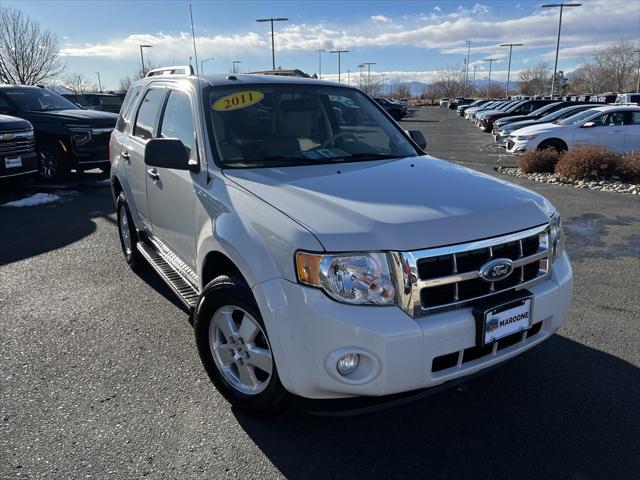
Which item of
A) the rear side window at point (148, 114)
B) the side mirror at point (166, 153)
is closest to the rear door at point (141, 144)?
the rear side window at point (148, 114)

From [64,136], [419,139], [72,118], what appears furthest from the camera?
[72,118]

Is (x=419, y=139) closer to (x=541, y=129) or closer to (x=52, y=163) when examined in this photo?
(x=52, y=163)

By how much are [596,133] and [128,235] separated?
44.3 ft

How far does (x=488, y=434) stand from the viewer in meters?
2.80

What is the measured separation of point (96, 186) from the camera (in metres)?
10.9

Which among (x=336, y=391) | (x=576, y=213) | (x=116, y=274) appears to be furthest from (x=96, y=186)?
(x=336, y=391)

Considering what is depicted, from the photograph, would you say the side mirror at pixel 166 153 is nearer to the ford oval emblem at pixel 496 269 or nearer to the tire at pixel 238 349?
the tire at pixel 238 349

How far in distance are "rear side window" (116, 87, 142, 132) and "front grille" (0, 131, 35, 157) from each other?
16.3ft

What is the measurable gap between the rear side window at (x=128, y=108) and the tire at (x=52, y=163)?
6.57 m

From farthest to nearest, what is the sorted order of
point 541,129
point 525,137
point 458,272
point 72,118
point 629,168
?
1. point 541,129
2. point 525,137
3. point 72,118
4. point 629,168
5. point 458,272

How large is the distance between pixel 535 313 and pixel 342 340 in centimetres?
113

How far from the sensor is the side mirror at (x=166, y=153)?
3146 millimetres

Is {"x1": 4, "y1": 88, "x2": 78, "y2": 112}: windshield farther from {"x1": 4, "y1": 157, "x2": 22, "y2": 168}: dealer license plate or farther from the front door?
the front door

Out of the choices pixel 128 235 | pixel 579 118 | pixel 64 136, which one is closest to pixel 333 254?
pixel 128 235
